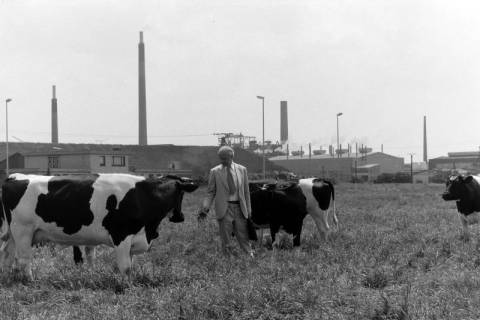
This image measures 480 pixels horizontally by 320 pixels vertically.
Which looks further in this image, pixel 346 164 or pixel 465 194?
Result: pixel 346 164

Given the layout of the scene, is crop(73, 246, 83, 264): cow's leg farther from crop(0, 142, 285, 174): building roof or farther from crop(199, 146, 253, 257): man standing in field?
crop(0, 142, 285, 174): building roof

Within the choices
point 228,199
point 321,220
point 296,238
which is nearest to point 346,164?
point 321,220

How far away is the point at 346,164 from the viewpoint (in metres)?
103

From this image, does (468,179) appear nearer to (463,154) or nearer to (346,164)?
(346,164)

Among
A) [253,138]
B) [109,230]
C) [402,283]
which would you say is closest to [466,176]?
[402,283]

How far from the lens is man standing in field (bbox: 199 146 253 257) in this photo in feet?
34.6

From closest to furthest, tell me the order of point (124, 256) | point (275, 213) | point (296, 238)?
1. point (124, 256)
2. point (296, 238)
3. point (275, 213)

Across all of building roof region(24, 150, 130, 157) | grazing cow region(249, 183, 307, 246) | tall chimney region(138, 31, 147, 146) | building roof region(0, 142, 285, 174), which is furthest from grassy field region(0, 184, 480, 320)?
tall chimney region(138, 31, 147, 146)

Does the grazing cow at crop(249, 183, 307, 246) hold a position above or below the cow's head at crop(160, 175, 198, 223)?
below

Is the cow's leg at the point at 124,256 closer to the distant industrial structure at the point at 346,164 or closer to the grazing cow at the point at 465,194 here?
the grazing cow at the point at 465,194

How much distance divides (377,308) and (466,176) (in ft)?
33.7

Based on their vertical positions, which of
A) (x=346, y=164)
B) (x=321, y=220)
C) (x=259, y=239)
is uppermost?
(x=321, y=220)

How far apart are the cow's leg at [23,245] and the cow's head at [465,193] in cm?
977

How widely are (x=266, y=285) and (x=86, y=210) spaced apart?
3191mm
